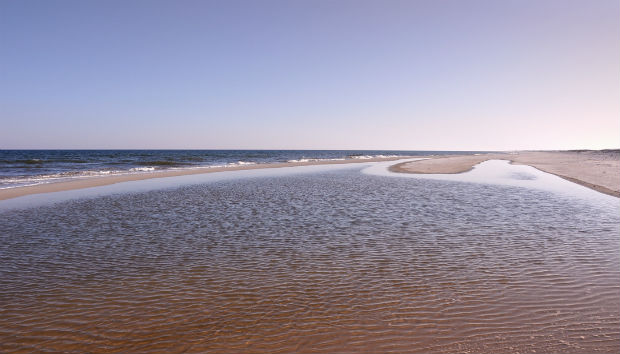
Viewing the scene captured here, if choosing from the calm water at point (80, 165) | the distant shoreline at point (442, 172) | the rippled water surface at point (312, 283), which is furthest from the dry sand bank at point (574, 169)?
the calm water at point (80, 165)

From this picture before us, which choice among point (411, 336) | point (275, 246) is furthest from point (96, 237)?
point (411, 336)

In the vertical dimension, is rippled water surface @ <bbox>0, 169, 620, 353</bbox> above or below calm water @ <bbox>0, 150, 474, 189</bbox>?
below

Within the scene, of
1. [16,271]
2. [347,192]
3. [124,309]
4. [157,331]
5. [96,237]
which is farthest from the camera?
[347,192]

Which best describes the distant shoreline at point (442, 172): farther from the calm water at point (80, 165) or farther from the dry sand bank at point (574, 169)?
the calm water at point (80, 165)

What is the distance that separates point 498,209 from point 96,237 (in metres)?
15.1

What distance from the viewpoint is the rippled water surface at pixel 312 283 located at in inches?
194

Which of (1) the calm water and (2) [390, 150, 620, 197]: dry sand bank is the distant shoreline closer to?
(2) [390, 150, 620, 197]: dry sand bank

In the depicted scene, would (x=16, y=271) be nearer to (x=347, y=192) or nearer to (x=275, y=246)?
(x=275, y=246)

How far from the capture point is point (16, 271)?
7.85 metres

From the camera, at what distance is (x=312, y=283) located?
693 cm

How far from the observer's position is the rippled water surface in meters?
4.93

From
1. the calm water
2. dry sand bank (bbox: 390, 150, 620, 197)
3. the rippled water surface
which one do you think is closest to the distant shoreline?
dry sand bank (bbox: 390, 150, 620, 197)

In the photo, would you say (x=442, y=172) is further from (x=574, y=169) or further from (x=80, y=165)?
(x=80, y=165)

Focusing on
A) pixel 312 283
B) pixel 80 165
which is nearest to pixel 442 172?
pixel 312 283
